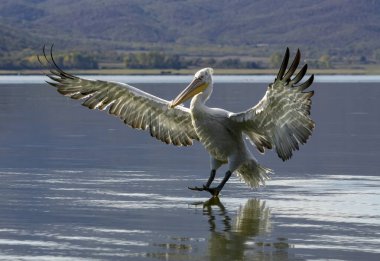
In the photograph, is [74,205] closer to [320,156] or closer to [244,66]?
[320,156]

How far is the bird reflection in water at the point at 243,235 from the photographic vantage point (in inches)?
440

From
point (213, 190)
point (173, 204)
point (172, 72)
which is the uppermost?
point (172, 72)

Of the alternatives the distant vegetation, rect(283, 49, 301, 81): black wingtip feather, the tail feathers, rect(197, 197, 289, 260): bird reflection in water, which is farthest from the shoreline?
rect(283, 49, 301, 81): black wingtip feather

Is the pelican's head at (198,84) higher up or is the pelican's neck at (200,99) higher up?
the pelican's head at (198,84)

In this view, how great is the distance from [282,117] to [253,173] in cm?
117

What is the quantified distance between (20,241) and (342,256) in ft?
9.62

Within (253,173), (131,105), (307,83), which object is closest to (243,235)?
(307,83)

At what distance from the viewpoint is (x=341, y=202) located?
14883 mm

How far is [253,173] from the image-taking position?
50.9 feet

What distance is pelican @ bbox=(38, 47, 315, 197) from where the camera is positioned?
14312mm

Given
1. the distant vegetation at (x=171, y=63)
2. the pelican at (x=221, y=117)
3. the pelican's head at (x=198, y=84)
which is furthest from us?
the distant vegetation at (x=171, y=63)

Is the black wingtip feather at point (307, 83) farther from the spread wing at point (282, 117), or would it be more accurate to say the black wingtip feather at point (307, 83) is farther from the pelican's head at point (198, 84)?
the pelican's head at point (198, 84)

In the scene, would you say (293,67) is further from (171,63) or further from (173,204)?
(171,63)

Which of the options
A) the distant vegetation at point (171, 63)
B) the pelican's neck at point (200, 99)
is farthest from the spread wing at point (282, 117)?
the distant vegetation at point (171, 63)
